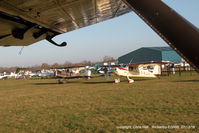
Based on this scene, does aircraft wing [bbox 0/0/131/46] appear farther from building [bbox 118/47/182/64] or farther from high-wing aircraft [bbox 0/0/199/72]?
building [bbox 118/47/182/64]

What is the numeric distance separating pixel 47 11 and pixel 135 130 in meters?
3.51

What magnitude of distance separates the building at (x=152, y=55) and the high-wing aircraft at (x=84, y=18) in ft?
176

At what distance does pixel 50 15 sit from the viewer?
1396 millimetres

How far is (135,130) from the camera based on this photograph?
3.87 meters

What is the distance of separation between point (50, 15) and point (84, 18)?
0.42m

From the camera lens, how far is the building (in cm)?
5603

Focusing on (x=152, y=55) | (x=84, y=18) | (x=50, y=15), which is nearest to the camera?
(x=50, y=15)

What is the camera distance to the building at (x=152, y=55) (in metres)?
56.0

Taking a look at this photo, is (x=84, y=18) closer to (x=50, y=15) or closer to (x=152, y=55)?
(x=50, y=15)

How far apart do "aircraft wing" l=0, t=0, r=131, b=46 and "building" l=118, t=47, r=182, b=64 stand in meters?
53.6

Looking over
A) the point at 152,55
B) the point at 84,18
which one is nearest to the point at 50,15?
the point at 84,18

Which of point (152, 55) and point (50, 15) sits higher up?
point (152, 55)

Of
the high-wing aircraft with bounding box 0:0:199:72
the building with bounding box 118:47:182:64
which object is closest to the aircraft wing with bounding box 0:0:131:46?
the high-wing aircraft with bounding box 0:0:199:72

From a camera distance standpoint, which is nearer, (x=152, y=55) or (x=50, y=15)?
(x=50, y=15)
